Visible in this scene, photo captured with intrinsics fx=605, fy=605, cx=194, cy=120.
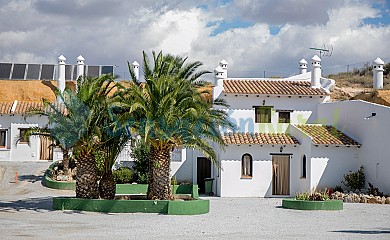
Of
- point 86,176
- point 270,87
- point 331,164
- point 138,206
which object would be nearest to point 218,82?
point 270,87

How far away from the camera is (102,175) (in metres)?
26.3

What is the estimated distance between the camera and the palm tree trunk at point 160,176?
25.2 meters

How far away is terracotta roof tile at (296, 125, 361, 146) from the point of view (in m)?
33.8

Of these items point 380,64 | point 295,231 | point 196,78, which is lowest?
point 295,231

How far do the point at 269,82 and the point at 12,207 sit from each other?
21.6 metres

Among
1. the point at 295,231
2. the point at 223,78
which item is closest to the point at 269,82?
the point at 223,78

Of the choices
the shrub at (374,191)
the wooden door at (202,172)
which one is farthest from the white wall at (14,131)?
the shrub at (374,191)

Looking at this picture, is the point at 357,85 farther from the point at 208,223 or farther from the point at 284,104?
the point at 208,223

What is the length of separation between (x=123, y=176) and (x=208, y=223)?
1656cm

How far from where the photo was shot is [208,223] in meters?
21.0

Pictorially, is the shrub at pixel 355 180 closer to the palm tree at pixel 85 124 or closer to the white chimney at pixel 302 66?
the palm tree at pixel 85 124

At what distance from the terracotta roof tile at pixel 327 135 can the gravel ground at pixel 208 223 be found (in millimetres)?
5570

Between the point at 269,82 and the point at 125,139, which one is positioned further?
the point at 269,82

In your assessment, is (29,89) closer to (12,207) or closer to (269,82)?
(269,82)
